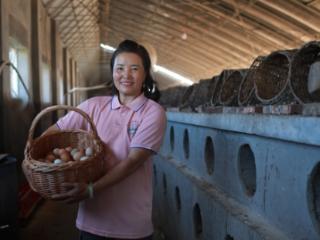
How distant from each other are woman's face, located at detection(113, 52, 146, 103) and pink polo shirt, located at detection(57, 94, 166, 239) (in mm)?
50

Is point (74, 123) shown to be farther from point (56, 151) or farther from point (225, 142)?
point (225, 142)

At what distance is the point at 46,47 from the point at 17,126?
5399mm

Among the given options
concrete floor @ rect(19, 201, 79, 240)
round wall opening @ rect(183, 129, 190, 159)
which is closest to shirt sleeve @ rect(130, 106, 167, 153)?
round wall opening @ rect(183, 129, 190, 159)

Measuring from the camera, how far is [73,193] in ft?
6.11

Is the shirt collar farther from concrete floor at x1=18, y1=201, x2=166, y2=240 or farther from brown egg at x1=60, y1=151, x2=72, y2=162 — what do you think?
concrete floor at x1=18, y1=201, x2=166, y2=240

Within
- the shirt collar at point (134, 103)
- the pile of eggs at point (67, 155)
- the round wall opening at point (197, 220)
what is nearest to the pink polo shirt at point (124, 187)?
the shirt collar at point (134, 103)

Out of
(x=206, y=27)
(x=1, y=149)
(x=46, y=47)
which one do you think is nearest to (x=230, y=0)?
(x=206, y=27)

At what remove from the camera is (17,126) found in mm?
7828

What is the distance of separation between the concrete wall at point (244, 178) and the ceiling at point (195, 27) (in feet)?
24.5

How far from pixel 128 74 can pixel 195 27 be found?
1459 centimetres

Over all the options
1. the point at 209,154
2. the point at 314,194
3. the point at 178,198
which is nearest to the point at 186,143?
the point at 178,198

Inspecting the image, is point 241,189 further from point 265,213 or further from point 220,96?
point 220,96

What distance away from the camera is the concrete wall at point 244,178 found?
6.23 feet

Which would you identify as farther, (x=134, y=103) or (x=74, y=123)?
(x=74, y=123)
